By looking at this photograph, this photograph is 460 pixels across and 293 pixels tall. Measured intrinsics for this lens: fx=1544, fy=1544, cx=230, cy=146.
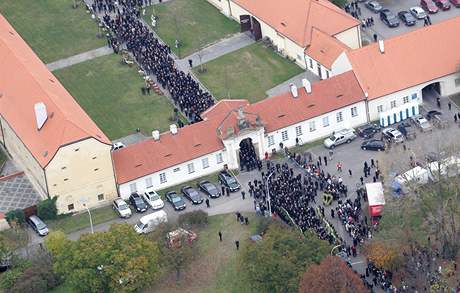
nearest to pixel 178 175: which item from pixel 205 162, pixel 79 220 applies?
pixel 205 162

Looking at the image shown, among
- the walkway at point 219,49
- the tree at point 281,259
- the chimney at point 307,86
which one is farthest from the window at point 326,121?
the tree at point 281,259

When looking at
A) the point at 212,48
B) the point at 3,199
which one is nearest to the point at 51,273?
the point at 3,199

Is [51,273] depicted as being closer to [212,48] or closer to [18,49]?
[18,49]

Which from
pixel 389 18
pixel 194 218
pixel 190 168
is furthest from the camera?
pixel 389 18

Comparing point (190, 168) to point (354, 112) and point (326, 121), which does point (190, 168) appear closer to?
point (326, 121)

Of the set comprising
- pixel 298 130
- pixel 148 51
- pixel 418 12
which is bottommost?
pixel 298 130

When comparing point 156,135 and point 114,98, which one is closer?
point 156,135
